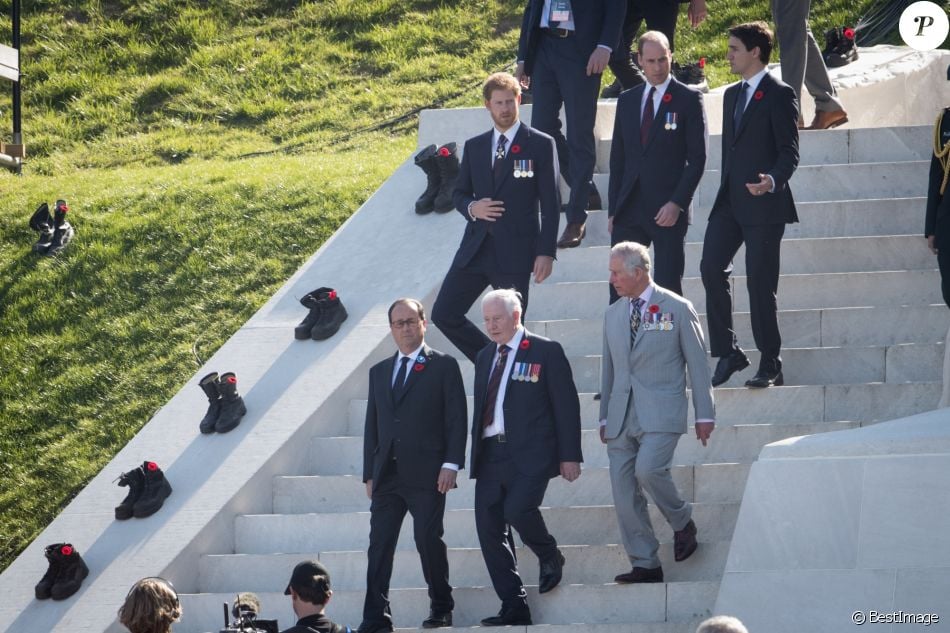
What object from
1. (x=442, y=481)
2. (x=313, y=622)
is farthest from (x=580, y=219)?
(x=313, y=622)

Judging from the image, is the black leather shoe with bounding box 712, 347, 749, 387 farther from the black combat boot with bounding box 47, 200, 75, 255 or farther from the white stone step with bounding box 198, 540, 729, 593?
the black combat boot with bounding box 47, 200, 75, 255

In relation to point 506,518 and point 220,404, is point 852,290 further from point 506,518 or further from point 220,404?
point 220,404

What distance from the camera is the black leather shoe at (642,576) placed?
7934 millimetres

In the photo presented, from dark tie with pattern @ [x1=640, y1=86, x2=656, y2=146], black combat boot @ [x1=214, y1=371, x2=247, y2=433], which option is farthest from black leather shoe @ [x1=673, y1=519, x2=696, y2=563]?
black combat boot @ [x1=214, y1=371, x2=247, y2=433]

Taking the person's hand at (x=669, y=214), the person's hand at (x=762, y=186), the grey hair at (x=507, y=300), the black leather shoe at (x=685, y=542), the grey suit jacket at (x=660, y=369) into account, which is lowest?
the black leather shoe at (x=685, y=542)

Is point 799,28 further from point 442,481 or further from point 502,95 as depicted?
point 442,481

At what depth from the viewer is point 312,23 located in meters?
20.5

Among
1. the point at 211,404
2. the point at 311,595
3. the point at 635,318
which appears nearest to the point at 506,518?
the point at 635,318

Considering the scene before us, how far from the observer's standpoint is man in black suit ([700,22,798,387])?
9.00m

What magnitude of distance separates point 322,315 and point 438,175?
5.30 ft

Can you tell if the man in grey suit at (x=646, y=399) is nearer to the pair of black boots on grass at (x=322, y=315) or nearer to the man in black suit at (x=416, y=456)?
the man in black suit at (x=416, y=456)

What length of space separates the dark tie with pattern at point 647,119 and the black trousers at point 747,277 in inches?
23.3

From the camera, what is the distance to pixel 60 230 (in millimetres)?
13953

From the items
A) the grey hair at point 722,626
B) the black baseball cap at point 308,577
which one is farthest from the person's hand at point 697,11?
the grey hair at point 722,626
